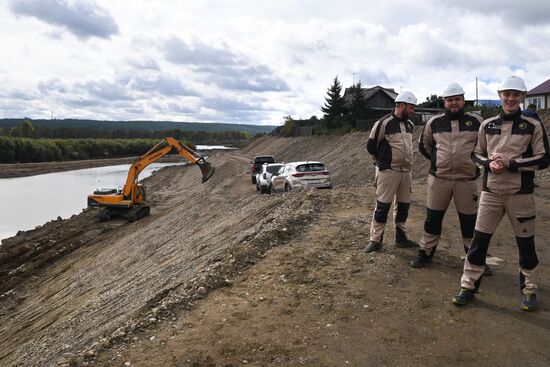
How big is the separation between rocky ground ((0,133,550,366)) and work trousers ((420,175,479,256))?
1.70ft

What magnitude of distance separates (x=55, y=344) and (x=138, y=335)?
3.38 metres

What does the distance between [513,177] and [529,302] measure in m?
1.30

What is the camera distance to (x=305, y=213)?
9.95m

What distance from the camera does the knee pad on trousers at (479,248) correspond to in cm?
522

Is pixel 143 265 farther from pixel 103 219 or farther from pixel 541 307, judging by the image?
pixel 103 219

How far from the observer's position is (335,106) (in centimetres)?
5475

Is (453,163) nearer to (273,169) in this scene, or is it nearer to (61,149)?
(273,169)

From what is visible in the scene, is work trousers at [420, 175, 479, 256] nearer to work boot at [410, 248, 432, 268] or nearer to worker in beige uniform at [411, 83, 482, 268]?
worker in beige uniform at [411, 83, 482, 268]

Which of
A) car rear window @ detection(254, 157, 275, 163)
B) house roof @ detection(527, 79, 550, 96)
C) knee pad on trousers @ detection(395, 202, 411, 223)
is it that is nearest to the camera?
knee pad on trousers @ detection(395, 202, 411, 223)

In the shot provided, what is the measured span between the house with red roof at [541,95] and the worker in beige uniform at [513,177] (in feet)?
133

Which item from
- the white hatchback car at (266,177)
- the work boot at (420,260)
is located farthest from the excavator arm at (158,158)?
the work boot at (420,260)

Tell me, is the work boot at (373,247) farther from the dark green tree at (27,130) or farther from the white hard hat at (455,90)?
the dark green tree at (27,130)

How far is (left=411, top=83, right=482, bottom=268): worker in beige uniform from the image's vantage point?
19.4 ft

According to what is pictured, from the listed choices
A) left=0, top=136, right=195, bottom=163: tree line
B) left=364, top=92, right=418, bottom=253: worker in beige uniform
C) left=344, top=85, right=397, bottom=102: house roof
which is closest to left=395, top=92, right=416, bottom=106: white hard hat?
left=364, top=92, right=418, bottom=253: worker in beige uniform
